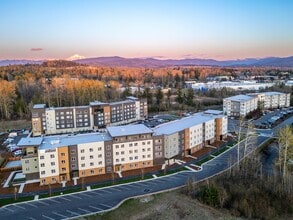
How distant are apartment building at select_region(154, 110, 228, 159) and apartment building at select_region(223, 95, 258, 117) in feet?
49.5

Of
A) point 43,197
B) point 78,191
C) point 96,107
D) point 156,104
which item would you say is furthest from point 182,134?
point 156,104

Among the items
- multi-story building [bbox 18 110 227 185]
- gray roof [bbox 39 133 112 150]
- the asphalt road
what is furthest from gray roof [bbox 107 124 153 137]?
the asphalt road

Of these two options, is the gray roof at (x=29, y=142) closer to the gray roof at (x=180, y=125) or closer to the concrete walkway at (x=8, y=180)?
the concrete walkway at (x=8, y=180)

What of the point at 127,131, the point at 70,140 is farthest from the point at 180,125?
the point at 70,140

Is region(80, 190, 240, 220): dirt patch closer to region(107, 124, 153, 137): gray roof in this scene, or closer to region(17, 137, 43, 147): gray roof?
region(107, 124, 153, 137): gray roof

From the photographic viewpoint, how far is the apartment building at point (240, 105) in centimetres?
5128

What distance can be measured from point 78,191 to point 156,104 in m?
41.4

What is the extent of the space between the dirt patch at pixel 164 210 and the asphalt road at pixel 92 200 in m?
0.97

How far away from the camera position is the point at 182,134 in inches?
1190

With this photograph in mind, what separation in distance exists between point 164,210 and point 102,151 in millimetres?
9323

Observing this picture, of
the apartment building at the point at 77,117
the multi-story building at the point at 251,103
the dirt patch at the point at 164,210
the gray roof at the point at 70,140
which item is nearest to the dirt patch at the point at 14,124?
the apartment building at the point at 77,117

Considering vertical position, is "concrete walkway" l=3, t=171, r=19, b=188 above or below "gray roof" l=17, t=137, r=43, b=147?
below

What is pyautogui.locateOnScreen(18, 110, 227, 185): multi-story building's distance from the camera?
80.2 ft

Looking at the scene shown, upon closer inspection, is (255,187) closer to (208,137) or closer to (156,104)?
(208,137)
